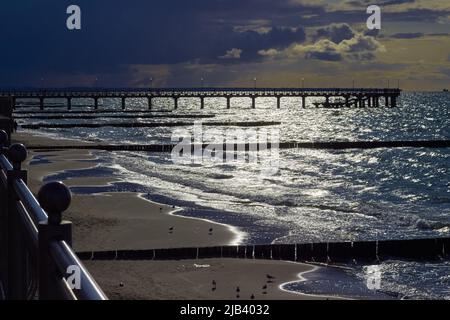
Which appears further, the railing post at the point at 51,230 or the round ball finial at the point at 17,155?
the round ball finial at the point at 17,155

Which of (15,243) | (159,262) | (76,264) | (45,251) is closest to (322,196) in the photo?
(159,262)

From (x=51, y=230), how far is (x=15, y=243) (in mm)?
2036

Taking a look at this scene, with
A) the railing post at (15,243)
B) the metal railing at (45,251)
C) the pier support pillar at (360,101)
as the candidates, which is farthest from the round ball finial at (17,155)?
the pier support pillar at (360,101)

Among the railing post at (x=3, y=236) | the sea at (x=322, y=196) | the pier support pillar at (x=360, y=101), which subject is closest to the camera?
the railing post at (x=3, y=236)

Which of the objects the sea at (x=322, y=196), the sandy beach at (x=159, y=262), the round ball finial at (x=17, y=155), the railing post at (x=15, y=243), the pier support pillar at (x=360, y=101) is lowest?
the sea at (x=322, y=196)

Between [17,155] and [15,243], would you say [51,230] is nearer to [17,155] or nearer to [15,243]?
[15,243]

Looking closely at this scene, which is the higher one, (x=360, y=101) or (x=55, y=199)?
(x=55, y=199)

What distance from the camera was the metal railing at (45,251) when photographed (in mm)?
3090

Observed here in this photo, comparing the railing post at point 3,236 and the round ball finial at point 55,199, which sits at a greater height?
the round ball finial at point 55,199

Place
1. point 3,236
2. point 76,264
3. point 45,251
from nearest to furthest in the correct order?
point 76,264 → point 45,251 → point 3,236

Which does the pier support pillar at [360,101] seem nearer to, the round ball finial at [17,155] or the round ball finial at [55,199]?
the round ball finial at [17,155]

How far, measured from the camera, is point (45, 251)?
3.62 m

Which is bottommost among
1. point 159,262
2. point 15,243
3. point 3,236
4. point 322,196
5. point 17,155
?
point 322,196

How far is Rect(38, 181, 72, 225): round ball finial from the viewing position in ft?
11.3
